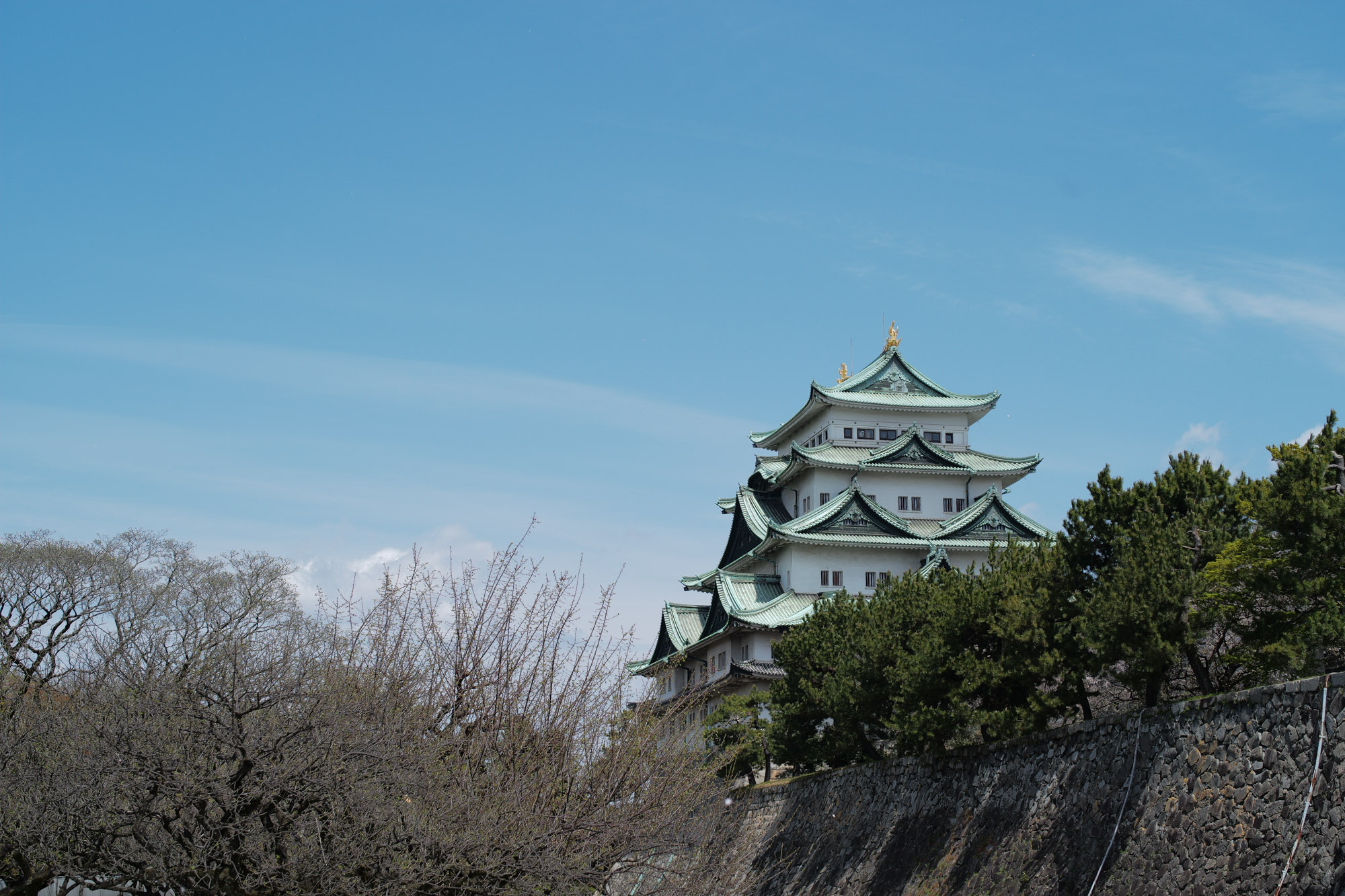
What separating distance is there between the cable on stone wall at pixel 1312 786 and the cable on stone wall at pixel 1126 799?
371 cm

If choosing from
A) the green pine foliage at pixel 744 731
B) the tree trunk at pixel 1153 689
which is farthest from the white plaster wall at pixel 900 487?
the tree trunk at pixel 1153 689

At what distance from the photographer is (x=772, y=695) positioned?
3183 centimetres

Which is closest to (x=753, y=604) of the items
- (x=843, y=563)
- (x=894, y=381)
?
(x=843, y=563)

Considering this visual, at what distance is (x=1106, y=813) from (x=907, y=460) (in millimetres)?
30267

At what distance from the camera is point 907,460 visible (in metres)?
48.1

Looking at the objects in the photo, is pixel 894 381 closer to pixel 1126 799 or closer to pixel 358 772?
pixel 1126 799

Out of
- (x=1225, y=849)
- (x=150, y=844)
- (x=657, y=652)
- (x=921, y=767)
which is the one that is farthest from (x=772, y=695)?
(x=150, y=844)

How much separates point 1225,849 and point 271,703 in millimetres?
12261

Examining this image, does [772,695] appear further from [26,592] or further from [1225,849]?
[26,592]

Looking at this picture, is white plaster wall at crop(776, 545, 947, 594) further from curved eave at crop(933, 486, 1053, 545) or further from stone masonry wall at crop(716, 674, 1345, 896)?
stone masonry wall at crop(716, 674, 1345, 896)

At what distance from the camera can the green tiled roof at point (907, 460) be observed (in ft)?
155

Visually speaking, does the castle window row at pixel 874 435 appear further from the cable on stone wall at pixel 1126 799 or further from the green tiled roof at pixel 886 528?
the cable on stone wall at pixel 1126 799

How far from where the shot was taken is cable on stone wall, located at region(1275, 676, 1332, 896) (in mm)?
14031

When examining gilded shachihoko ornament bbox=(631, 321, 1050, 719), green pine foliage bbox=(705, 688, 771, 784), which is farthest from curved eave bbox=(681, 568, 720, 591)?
green pine foliage bbox=(705, 688, 771, 784)
